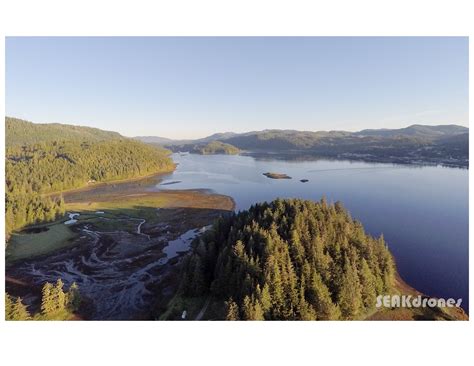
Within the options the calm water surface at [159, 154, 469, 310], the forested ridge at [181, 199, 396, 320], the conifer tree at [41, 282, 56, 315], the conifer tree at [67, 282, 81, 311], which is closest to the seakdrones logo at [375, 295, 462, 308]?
the forested ridge at [181, 199, 396, 320]

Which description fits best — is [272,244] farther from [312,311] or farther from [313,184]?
[313,184]

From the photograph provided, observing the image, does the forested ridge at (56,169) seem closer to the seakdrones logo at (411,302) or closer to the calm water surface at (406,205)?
the calm water surface at (406,205)

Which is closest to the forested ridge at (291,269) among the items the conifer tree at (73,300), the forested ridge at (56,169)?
the conifer tree at (73,300)

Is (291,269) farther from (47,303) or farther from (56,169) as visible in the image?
(56,169)

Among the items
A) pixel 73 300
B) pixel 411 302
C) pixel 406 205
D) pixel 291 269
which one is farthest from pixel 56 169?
pixel 411 302

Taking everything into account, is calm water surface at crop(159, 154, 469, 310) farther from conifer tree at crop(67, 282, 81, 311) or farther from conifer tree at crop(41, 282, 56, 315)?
conifer tree at crop(41, 282, 56, 315)

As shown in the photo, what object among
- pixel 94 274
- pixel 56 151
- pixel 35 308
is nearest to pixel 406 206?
pixel 94 274
